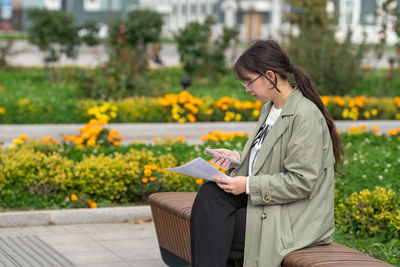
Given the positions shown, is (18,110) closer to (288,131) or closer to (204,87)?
(204,87)

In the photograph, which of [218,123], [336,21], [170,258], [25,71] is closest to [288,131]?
[170,258]

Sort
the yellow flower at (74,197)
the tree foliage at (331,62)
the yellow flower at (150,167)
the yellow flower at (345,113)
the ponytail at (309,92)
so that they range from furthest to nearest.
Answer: the tree foliage at (331,62) < the yellow flower at (345,113) < the yellow flower at (150,167) < the yellow flower at (74,197) < the ponytail at (309,92)

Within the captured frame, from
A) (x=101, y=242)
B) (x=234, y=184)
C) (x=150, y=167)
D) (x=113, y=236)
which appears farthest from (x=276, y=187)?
(x=150, y=167)

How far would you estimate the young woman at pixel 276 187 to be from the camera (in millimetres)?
3508

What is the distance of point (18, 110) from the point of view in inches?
426

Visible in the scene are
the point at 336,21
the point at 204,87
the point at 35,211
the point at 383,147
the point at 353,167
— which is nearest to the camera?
the point at 35,211

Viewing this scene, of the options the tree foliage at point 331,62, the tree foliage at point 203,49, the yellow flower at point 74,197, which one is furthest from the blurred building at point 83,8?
the yellow flower at point 74,197

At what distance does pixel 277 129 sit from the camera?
3.64m

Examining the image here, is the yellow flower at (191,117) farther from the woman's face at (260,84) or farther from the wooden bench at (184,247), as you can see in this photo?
the woman's face at (260,84)

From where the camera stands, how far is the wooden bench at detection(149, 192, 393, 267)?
135 inches

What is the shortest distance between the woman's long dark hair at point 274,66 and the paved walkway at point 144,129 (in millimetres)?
5984

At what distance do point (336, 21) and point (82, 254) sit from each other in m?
10.2

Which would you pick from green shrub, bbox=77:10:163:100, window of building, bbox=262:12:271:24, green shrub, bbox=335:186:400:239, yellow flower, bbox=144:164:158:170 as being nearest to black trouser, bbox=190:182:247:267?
green shrub, bbox=335:186:400:239

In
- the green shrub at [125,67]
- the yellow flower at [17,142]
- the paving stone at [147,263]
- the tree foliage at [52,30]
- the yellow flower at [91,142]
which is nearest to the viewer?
the paving stone at [147,263]
